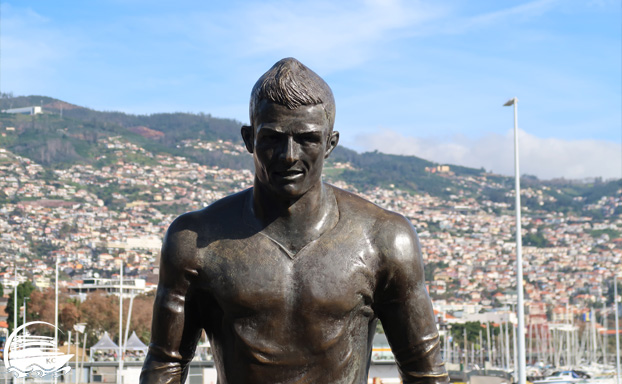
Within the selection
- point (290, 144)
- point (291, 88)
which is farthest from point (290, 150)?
point (291, 88)

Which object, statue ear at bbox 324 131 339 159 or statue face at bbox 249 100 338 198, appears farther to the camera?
statue ear at bbox 324 131 339 159

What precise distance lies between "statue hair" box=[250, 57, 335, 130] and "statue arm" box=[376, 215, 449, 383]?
0.44m

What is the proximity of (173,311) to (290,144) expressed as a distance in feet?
2.16

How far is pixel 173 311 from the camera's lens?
314 cm

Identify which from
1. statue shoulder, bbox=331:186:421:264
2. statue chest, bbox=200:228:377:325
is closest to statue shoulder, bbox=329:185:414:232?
statue shoulder, bbox=331:186:421:264

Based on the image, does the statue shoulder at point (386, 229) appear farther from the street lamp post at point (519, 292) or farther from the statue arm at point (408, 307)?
the street lamp post at point (519, 292)

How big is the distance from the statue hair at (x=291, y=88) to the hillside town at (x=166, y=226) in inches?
4049

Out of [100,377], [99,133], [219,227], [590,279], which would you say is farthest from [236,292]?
[99,133]

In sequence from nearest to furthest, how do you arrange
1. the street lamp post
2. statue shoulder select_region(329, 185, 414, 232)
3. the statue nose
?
the statue nose < statue shoulder select_region(329, 185, 414, 232) < the street lamp post

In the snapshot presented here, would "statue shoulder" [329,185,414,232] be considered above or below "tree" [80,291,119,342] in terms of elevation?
above

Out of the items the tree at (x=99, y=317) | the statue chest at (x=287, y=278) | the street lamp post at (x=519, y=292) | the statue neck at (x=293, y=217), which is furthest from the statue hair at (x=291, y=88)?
the tree at (x=99, y=317)

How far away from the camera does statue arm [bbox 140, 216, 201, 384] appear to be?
314 centimetres

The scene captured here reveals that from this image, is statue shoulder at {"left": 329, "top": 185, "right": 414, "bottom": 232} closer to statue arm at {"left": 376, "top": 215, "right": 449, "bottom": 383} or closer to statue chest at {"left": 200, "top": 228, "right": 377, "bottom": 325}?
statue arm at {"left": 376, "top": 215, "right": 449, "bottom": 383}

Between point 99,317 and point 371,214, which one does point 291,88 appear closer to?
point 371,214
